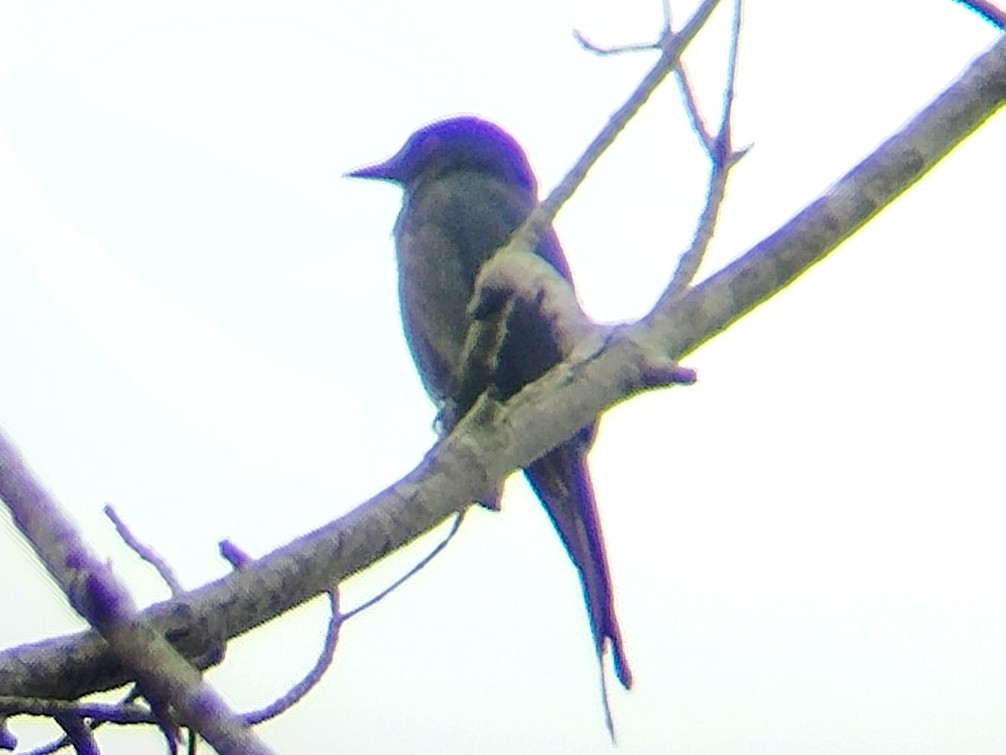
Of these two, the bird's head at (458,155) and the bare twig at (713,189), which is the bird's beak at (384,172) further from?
the bare twig at (713,189)

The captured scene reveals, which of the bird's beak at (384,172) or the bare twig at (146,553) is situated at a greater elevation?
the bird's beak at (384,172)

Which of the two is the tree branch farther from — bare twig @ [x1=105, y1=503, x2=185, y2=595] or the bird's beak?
the bird's beak

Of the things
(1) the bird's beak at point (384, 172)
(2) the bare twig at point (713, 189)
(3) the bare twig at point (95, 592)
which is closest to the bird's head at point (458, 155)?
(1) the bird's beak at point (384, 172)

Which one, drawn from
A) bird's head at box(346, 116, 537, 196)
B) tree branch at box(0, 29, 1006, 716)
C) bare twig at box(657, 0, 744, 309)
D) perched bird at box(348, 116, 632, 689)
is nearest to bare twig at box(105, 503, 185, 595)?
tree branch at box(0, 29, 1006, 716)

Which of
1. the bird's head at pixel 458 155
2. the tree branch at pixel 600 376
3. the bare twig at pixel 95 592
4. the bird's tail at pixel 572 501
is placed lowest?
the bare twig at pixel 95 592

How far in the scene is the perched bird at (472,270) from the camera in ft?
11.0

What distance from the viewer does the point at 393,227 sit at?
13.3 feet

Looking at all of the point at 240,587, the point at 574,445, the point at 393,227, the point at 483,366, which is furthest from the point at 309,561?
the point at 393,227

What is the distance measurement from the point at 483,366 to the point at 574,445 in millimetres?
1508

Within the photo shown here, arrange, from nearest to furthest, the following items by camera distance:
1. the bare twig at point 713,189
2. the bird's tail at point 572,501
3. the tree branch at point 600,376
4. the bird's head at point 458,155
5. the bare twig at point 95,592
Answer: the bare twig at point 95,592
the tree branch at point 600,376
the bare twig at point 713,189
the bird's tail at point 572,501
the bird's head at point 458,155

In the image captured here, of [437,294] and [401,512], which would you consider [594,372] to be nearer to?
[401,512]

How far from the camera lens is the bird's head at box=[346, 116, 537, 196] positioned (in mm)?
4145

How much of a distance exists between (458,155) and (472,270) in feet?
2.00

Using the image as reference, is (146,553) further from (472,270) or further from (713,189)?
(472,270)
